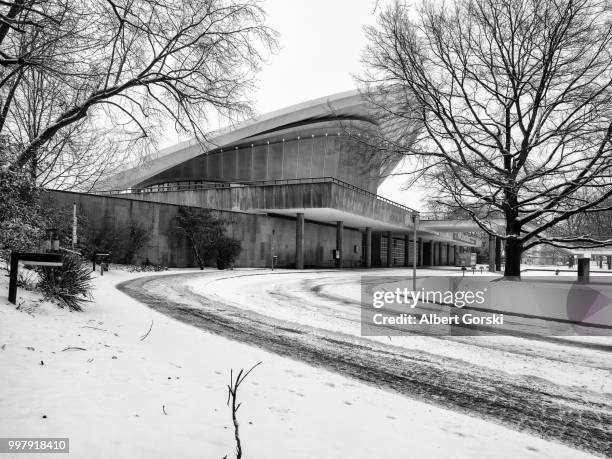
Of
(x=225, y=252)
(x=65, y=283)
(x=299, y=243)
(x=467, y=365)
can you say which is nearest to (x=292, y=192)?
(x=299, y=243)

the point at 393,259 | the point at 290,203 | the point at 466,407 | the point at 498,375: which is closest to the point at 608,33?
the point at 498,375

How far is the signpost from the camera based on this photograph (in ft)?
19.5

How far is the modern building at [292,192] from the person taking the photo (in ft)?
104

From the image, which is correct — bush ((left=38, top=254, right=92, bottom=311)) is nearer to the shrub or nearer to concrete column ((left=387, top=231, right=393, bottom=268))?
the shrub

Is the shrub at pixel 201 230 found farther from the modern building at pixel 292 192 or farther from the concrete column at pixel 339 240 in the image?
the concrete column at pixel 339 240

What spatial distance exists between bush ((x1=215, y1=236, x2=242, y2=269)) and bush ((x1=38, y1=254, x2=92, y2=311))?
63.4 feet

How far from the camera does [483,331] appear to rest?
7.76 meters

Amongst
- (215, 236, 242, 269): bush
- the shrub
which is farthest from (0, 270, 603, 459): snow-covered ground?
(215, 236, 242, 269): bush

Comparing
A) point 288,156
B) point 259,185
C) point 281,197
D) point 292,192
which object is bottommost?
point 281,197

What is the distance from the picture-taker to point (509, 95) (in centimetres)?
1376

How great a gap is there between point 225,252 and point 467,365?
905 inches

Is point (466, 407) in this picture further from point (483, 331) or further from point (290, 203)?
point (290, 203)

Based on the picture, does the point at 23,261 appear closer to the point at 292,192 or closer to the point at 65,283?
the point at 65,283

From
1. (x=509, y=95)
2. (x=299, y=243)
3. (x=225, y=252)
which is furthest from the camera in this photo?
(x=299, y=243)
